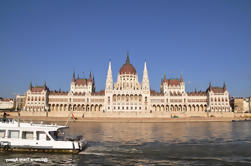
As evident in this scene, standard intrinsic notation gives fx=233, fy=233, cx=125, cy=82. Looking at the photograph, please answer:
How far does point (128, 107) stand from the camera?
98938 mm

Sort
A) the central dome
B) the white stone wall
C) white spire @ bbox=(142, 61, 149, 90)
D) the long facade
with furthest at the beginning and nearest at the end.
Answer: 1. the white stone wall
2. the central dome
3. white spire @ bbox=(142, 61, 149, 90)
4. the long facade

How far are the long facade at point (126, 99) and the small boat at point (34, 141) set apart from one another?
7801cm

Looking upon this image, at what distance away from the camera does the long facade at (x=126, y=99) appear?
99875mm

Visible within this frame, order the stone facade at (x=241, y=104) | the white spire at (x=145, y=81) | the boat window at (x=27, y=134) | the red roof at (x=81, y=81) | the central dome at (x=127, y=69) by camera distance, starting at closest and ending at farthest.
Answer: the boat window at (x=27, y=134) < the white spire at (x=145, y=81) < the central dome at (x=127, y=69) < the red roof at (x=81, y=81) < the stone facade at (x=241, y=104)

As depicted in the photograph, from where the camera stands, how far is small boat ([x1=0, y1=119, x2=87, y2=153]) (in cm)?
1912

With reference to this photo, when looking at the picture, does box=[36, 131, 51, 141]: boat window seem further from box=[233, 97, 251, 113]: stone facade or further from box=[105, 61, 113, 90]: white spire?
box=[233, 97, 251, 113]: stone facade

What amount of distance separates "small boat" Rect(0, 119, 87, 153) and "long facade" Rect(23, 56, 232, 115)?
78011mm

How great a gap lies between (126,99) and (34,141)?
8191 cm

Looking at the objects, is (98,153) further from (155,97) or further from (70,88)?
(70,88)

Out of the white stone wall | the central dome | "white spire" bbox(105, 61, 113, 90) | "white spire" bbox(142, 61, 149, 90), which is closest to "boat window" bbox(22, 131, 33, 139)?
"white spire" bbox(105, 61, 113, 90)

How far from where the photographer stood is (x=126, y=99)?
100812 millimetres

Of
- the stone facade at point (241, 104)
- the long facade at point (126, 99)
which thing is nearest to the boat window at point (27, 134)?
the long facade at point (126, 99)

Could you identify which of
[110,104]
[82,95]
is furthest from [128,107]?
[82,95]

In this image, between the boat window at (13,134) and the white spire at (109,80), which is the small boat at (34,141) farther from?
the white spire at (109,80)
